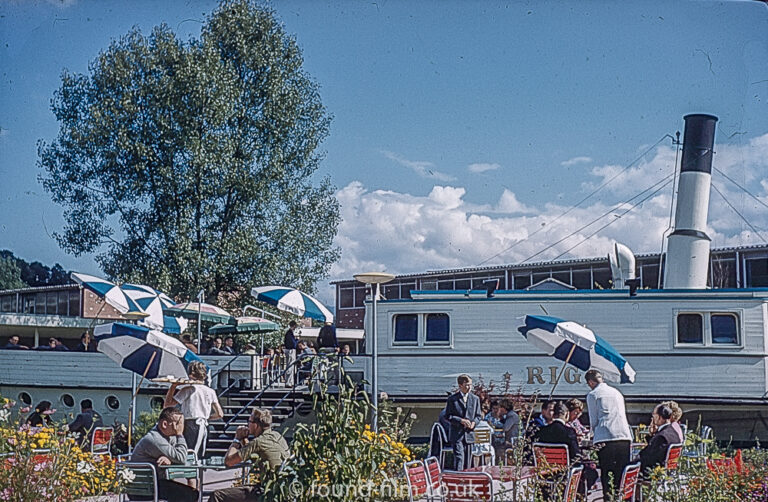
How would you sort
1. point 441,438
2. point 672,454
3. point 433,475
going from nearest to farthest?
point 433,475 → point 672,454 → point 441,438

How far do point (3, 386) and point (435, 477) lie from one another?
10767mm

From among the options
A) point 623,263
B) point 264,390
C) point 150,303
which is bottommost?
point 264,390

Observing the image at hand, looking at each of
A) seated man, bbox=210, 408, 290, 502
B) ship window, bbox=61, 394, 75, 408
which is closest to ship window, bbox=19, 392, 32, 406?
ship window, bbox=61, 394, 75, 408

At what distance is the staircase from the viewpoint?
12.7 meters

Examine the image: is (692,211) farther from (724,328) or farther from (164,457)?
(164,457)

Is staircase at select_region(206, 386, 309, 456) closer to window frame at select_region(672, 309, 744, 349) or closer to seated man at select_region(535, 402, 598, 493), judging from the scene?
window frame at select_region(672, 309, 744, 349)

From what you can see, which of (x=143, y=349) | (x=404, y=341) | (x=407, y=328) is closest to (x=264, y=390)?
(x=404, y=341)

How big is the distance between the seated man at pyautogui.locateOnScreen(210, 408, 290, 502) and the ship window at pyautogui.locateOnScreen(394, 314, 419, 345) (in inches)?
264

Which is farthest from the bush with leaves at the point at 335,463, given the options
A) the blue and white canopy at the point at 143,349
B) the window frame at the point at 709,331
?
the window frame at the point at 709,331

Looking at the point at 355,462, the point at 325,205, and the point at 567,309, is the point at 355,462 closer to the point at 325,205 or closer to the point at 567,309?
the point at 567,309

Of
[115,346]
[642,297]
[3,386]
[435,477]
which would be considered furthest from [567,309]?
[3,386]

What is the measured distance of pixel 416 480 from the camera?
19.1 feet

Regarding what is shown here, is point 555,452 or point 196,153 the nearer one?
point 555,452

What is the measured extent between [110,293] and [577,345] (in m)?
6.46
